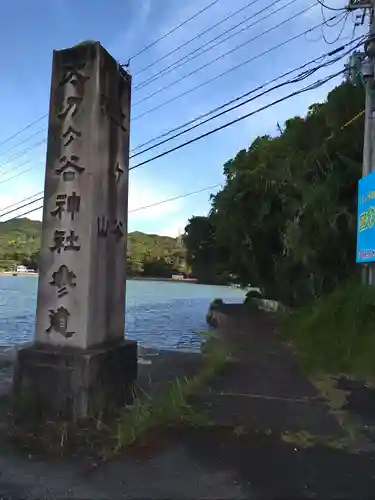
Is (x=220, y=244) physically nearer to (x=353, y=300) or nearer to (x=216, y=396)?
(x=353, y=300)

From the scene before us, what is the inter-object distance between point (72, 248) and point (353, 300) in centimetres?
604

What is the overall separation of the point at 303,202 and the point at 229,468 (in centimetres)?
997

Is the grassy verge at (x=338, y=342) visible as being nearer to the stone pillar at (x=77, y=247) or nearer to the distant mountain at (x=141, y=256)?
the stone pillar at (x=77, y=247)

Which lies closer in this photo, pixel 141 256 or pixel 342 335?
pixel 342 335

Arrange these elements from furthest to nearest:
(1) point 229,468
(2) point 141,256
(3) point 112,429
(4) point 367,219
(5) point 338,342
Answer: (2) point 141,256, (4) point 367,219, (5) point 338,342, (3) point 112,429, (1) point 229,468

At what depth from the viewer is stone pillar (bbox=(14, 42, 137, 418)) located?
4934 millimetres

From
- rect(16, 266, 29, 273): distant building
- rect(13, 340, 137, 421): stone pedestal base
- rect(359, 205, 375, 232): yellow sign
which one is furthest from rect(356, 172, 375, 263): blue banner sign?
rect(16, 266, 29, 273): distant building

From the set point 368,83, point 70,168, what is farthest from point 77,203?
point 368,83

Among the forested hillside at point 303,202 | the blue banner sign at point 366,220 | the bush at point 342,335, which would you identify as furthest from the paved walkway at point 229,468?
the forested hillside at point 303,202

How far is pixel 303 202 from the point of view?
12844 millimetres

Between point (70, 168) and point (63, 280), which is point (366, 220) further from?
point (63, 280)

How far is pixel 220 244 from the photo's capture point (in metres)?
22.6

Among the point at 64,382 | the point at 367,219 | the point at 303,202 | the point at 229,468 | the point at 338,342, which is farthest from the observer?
the point at 303,202

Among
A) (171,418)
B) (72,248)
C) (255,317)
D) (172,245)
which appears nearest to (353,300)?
(171,418)
